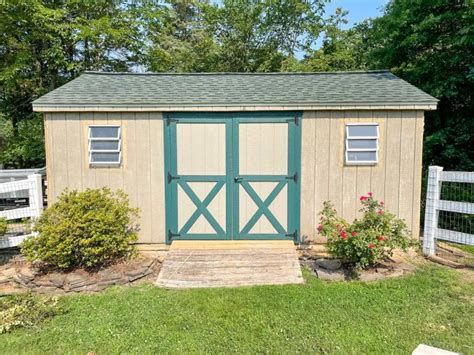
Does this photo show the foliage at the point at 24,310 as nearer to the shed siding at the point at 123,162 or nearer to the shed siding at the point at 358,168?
the shed siding at the point at 123,162

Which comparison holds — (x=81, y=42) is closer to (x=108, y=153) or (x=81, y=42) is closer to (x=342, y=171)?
(x=108, y=153)

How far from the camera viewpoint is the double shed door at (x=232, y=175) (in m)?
5.92

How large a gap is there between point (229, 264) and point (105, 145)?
9.58 ft

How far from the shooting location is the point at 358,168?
5.85m

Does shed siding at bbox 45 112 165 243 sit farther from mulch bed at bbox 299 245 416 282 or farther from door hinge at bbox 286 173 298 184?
mulch bed at bbox 299 245 416 282

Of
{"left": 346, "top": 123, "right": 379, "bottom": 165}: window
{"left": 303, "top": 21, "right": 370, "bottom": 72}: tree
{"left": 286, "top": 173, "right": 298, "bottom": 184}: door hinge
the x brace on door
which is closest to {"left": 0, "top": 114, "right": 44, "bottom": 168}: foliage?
the x brace on door

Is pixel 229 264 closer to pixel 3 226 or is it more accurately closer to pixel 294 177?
pixel 294 177

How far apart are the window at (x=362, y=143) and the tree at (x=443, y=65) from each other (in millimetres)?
3391

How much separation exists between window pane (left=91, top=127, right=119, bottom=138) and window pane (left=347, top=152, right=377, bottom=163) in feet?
13.1

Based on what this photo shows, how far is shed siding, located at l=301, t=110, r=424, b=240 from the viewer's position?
5773mm

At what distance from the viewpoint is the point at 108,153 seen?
5.88 metres

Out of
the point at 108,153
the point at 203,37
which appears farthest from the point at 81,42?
the point at 108,153

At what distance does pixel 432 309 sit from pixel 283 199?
277 cm

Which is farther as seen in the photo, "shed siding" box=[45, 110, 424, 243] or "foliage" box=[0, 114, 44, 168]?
"foliage" box=[0, 114, 44, 168]
